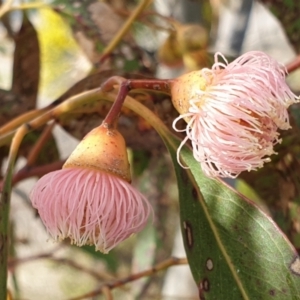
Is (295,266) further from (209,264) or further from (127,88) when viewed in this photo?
(127,88)

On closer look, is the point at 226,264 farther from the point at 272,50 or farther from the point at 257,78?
the point at 272,50

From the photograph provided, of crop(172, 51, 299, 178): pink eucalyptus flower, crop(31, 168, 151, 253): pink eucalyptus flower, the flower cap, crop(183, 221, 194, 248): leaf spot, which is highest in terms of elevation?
crop(172, 51, 299, 178): pink eucalyptus flower

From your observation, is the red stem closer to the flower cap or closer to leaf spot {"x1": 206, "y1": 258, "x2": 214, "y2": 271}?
the flower cap

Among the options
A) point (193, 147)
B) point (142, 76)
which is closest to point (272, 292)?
point (193, 147)

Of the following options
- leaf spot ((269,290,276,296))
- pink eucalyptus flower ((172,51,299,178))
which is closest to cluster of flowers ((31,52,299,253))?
pink eucalyptus flower ((172,51,299,178))

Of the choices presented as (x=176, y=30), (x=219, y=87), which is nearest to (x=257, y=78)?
(x=219, y=87)

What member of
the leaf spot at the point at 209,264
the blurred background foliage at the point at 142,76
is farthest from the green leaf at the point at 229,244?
the blurred background foliage at the point at 142,76

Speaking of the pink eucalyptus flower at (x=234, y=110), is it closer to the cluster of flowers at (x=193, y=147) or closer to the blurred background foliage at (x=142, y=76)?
the cluster of flowers at (x=193, y=147)
